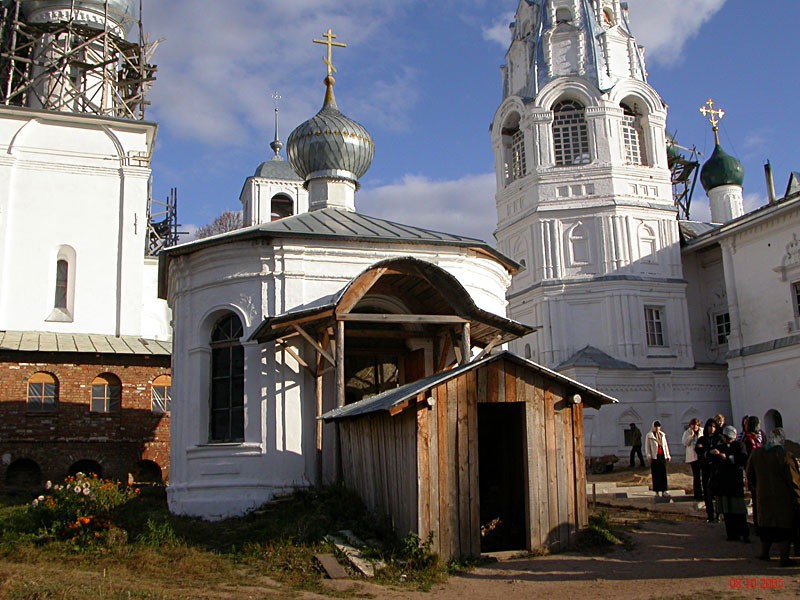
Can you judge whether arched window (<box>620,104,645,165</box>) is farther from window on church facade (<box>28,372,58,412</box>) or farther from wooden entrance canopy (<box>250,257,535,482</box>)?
window on church facade (<box>28,372,58,412</box>)

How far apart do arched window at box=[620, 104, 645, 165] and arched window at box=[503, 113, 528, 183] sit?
361 cm

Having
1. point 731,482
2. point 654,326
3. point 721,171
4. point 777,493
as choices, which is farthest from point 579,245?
point 777,493

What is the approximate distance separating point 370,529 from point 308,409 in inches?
123

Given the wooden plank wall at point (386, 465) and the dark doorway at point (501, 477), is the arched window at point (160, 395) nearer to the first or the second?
the wooden plank wall at point (386, 465)

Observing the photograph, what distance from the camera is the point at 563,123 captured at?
30.3 metres

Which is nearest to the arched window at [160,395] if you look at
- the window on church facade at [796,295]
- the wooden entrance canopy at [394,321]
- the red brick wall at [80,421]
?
the red brick wall at [80,421]

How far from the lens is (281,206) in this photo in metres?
38.4

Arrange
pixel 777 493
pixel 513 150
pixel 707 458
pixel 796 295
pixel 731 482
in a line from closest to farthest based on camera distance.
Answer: pixel 777 493, pixel 731 482, pixel 707 458, pixel 796 295, pixel 513 150

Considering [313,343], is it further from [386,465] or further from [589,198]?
[589,198]

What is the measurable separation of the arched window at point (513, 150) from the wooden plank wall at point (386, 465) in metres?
21.3

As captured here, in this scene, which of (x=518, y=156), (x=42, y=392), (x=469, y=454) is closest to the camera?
(x=469, y=454)

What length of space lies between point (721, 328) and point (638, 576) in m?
23.6

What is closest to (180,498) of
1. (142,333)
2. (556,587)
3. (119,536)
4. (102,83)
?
(119,536)

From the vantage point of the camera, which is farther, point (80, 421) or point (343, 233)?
point (80, 421)
